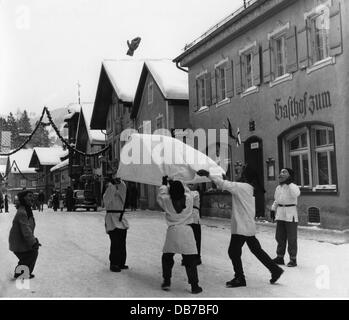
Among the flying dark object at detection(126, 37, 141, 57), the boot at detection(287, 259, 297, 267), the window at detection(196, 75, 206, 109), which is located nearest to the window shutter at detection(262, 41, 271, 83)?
the window at detection(196, 75, 206, 109)

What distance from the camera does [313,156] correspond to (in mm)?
13484

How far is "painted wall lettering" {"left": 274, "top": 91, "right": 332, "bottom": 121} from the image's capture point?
12.7 metres

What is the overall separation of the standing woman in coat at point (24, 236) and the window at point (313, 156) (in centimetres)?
780

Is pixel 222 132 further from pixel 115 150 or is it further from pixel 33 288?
pixel 115 150

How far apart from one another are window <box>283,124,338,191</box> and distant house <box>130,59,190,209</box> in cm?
854

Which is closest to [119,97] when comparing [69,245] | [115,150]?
[115,150]

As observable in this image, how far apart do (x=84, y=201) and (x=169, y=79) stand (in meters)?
A: 10.6

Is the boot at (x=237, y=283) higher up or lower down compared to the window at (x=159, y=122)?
lower down

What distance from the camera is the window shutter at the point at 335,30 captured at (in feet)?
39.3

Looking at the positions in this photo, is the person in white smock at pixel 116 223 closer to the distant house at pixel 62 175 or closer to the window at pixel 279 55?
the window at pixel 279 55

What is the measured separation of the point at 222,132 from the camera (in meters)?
18.2

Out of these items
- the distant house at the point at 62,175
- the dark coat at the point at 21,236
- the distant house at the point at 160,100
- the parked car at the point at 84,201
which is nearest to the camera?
the dark coat at the point at 21,236

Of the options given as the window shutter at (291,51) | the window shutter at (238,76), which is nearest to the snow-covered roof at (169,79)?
the window shutter at (238,76)
